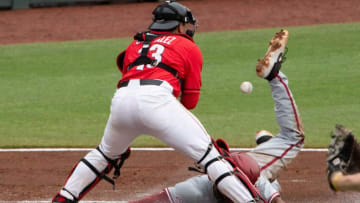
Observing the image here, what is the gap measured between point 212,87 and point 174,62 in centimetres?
571

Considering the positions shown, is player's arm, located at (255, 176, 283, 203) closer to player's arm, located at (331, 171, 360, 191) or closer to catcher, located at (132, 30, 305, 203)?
catcher, located at (132, 30, 305, 203)

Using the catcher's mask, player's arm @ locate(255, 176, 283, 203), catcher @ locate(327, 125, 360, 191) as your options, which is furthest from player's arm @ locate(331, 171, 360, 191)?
the catcher's mask

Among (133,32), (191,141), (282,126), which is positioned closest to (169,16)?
(191,141)

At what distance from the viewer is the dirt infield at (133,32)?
6.52 m

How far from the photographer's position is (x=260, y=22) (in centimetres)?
1611

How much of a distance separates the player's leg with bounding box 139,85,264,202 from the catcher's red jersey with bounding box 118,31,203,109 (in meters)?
0.28

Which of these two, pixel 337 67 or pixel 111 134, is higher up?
pixel 111 134

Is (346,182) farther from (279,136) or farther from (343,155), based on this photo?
(279,136)

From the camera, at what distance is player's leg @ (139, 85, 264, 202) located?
4.81m

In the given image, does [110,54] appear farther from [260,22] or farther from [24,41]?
[260,22]

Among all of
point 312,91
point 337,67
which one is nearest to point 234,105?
point 312,91

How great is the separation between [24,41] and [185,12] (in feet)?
34.7

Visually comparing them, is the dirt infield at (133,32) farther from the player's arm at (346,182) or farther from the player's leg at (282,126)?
the player's arm at (346,182)

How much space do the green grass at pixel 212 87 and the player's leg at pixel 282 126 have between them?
1946mm
